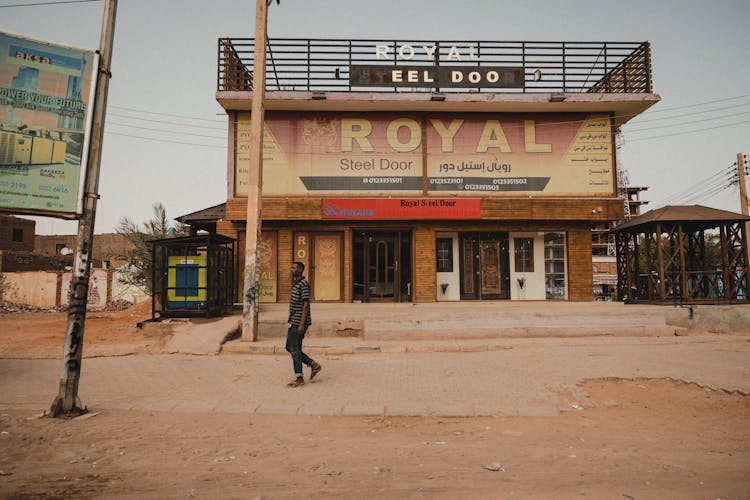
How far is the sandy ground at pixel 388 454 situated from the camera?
11.6 ft

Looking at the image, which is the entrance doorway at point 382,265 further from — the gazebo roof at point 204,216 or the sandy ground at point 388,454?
the sandy ground at point 388,454

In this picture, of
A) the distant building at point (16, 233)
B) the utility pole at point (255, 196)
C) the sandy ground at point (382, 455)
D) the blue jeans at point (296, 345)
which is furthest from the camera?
the distant building at point (16, 233)

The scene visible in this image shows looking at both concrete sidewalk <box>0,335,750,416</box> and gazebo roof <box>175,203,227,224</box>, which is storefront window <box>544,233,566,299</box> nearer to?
concrete sidewalk <box>0,335,750,416</box>

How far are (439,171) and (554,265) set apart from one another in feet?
17.3

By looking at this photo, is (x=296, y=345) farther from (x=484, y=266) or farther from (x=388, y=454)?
(x=484, y=266)

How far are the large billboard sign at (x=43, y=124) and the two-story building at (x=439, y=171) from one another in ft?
32.8

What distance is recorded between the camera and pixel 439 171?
647 inches

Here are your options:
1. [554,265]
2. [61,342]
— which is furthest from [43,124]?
[554,265]

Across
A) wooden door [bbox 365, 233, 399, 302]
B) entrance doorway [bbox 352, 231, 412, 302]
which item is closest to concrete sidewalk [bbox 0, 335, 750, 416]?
entrance doorway [bbox 352, 231, 412, 302]

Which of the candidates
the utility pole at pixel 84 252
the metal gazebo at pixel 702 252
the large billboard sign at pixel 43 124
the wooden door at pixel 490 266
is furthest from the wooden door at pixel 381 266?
the large billboard sign at pixel 43 124

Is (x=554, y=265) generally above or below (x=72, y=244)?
below

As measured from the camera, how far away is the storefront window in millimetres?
16531

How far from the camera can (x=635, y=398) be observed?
6305 mm

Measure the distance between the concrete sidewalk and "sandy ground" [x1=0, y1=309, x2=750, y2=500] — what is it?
1.19ft
